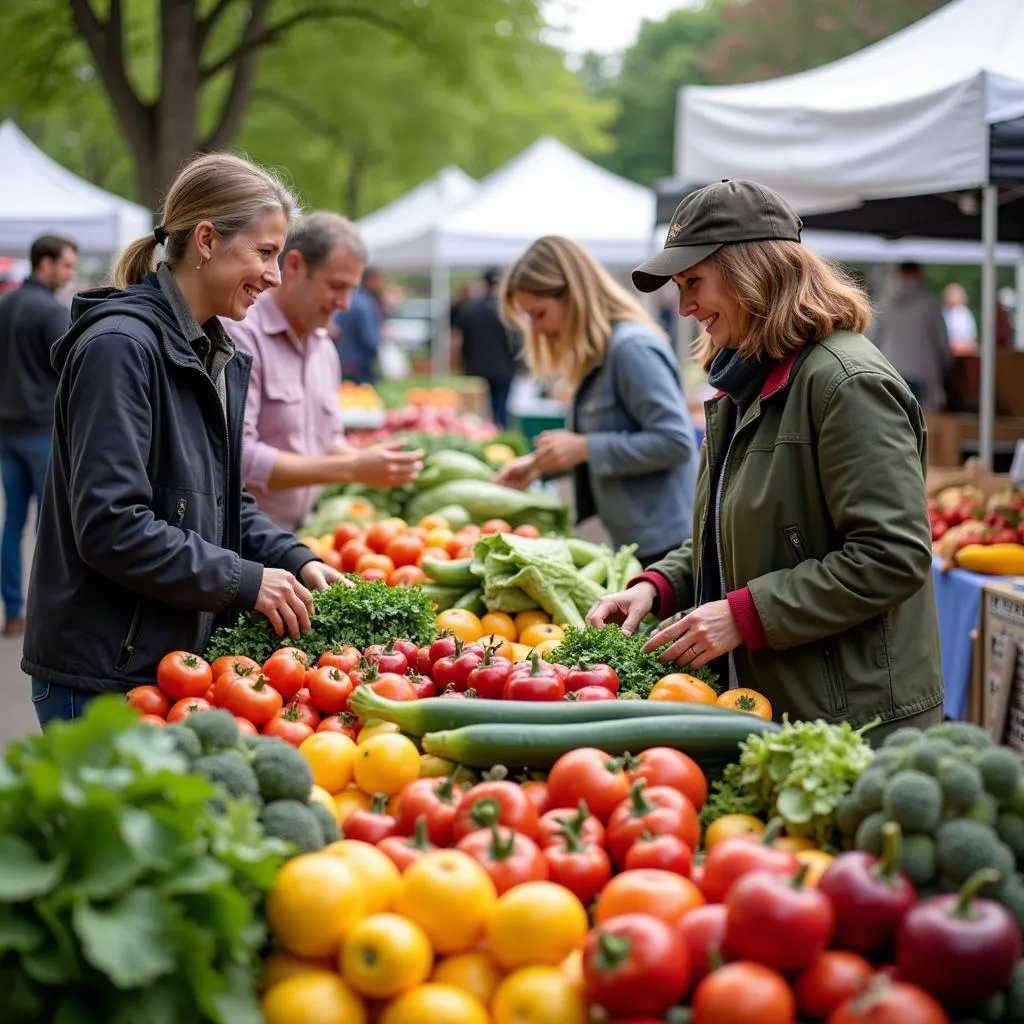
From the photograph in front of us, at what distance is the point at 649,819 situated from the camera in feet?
6.72

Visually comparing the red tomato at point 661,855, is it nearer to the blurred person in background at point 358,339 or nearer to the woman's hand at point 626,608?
the woman's hand at point 626,608

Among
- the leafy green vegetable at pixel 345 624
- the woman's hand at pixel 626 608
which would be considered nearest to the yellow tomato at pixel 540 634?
the woman's hand at pixel 626 608

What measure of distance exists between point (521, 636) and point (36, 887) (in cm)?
226

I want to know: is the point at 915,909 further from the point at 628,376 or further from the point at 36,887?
the point at 628,376

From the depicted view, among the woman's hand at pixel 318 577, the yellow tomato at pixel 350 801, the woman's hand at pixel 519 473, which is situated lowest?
the yellow tomato at pixel 350 801

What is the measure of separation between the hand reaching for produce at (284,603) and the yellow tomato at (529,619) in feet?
2.75

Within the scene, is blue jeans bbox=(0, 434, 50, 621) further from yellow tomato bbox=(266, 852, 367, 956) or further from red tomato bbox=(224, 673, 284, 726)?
yellow tomato bbox=(266, 852, 367, 956)

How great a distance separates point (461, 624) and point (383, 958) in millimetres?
1868

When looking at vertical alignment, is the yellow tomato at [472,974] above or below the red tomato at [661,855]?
below

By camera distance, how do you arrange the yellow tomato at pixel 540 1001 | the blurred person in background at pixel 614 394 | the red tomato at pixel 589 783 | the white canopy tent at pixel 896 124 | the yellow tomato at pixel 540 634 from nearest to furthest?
the yellow tomato at pixel 540 1001
the red tomato at pixel 589 783
the yellow tomato at pixel 540 634
the blurred person in background at pixel 614 394
the white canopy tent at pixel 896 124

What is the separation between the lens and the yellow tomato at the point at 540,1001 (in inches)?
Answer: 66.0

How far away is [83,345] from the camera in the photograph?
2691mm

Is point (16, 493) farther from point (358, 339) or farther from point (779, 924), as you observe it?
point (358, 339)

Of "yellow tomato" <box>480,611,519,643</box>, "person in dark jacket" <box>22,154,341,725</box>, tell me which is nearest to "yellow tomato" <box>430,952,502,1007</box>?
"person in dark jacket" <box>22,154,341,725</box>
